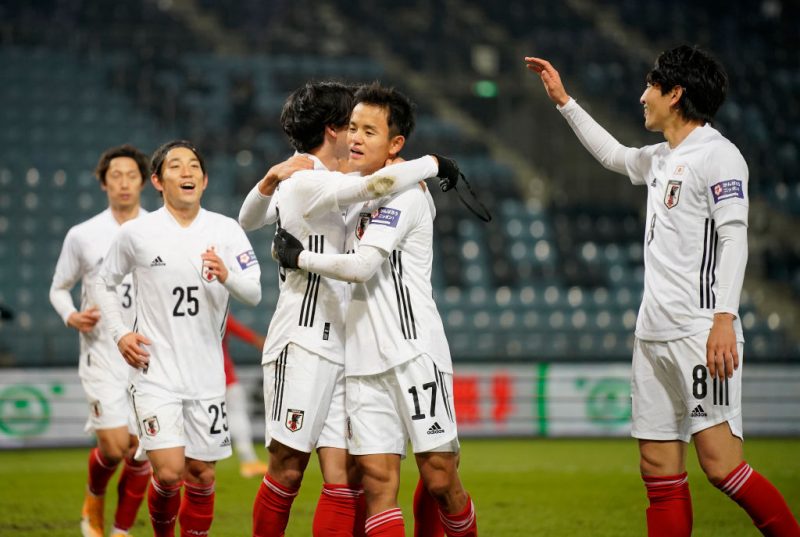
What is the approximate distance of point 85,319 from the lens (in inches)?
230

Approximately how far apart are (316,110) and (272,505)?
1589 millimetres

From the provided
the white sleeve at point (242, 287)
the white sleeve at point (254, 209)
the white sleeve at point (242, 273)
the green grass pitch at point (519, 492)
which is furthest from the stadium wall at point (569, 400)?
the white sleeve at point (254, 209)

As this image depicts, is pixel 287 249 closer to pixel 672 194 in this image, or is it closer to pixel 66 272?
pixel 672 194

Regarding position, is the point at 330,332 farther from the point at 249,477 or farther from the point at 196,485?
the point at 249,477

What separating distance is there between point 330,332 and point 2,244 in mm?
10850

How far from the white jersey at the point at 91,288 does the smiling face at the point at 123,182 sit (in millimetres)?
141

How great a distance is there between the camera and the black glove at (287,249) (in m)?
3.87

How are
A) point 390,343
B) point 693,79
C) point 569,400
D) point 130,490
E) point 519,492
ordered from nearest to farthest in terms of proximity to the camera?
point 390,343 → point 693,79 → point 130,490 → point 519,492 → point 569,400

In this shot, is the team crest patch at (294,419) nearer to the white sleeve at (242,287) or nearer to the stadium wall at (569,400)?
the white sleeve at (242,287)

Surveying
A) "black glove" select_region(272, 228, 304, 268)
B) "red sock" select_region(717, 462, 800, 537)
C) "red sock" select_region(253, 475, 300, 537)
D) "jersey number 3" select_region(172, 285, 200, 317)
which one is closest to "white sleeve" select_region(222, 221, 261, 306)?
"jersey number 3" select_region(172, 285, 200, 317)

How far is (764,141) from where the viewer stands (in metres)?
15.7

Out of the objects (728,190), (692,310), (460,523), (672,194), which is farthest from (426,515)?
→ (728,190)

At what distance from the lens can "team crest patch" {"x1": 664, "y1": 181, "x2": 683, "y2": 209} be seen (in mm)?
4102

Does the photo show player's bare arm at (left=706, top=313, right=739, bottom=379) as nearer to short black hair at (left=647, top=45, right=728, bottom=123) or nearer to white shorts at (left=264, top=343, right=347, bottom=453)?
short black hair at (left=647, top=45, right=728, bottom=123)
